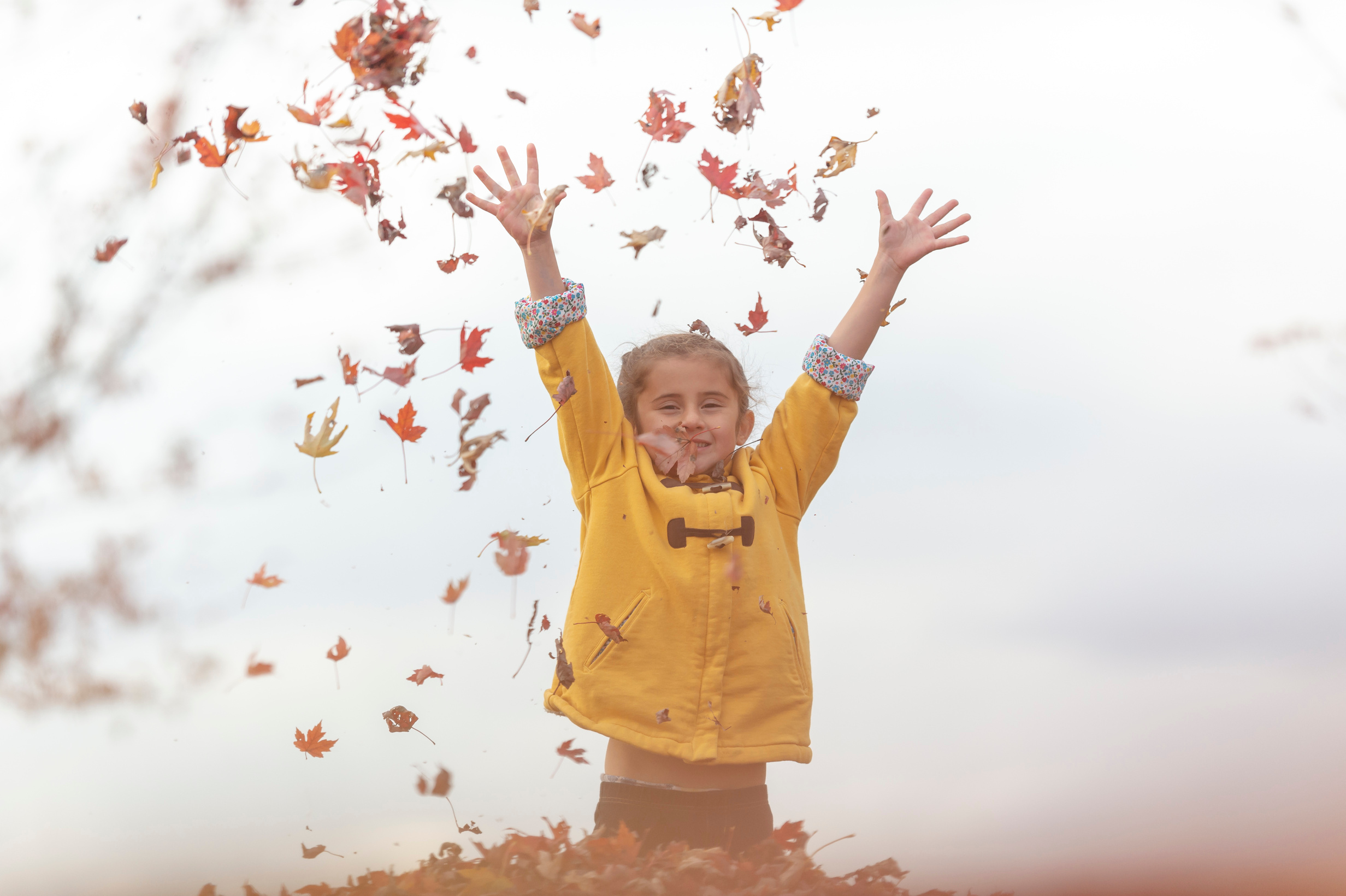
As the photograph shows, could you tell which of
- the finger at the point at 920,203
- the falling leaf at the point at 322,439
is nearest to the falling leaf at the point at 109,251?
the falling leaf at the point at 322,439

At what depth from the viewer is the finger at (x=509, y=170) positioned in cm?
282

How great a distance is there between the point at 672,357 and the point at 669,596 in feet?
2.39

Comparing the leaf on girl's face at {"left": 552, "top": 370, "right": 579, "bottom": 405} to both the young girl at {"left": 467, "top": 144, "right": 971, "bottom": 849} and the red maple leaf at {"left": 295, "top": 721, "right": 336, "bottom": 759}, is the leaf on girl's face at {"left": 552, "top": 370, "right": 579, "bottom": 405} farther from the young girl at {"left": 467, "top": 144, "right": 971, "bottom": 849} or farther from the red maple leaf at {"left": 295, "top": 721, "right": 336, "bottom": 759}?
the red maple leaf at {"left": 295, "top": 721, "right": 336, "bottom": 759}

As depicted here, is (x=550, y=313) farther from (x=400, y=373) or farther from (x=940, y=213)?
(x=940, y=213)

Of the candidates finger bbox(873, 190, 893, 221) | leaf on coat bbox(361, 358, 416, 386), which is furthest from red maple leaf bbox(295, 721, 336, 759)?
finger bbox(873, 190, 893, 221)

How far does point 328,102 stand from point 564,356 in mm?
921

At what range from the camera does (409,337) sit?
2678mm

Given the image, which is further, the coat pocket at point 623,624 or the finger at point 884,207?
the finger at point 884,207

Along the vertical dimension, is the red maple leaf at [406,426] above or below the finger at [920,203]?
below

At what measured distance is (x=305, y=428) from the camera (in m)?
2.81

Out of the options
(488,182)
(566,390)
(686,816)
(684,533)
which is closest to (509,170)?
(488,182)

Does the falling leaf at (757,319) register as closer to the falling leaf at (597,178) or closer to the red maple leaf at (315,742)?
the falling leaf at (597,178)

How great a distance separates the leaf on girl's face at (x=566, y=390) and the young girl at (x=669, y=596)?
3 centimetres

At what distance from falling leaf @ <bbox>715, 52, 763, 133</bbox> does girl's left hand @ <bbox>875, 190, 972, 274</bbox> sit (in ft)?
1.79
